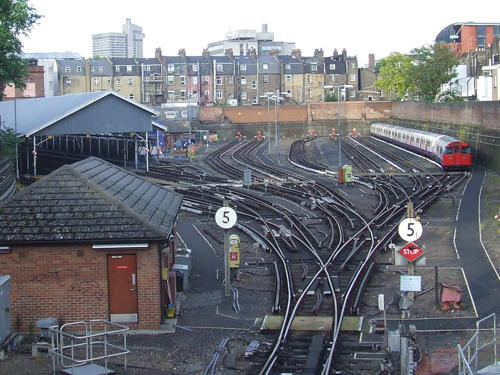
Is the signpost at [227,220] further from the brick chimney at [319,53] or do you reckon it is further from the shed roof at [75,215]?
the brick chimney at [319,53]

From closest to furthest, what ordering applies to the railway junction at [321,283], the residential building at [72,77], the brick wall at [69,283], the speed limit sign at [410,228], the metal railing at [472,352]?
the metal railing at [472,352], the railway junction at [321,283], the brick wall at [69,283], the speed limit sign at [410,228], the residential building at [72,77]

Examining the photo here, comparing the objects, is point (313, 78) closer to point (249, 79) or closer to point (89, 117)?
point (249, 79)

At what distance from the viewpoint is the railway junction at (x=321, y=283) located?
14.2 meters

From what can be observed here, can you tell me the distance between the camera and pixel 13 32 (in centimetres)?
3644

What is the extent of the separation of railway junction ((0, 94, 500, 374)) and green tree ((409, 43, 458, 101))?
41.8 metres

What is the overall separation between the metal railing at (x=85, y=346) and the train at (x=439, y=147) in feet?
112

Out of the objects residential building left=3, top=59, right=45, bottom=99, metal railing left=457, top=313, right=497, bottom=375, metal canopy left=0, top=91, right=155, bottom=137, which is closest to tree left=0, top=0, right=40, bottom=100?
metal canopy left=0, top=91, right=155, bottom=137

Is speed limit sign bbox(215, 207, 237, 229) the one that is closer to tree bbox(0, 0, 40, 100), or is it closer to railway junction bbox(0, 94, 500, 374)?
railway junction bbox(0, 94, 500, 374)

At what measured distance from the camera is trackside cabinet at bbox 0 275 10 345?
14680mm

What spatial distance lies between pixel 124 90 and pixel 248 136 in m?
25.4

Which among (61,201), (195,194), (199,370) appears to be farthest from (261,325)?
(195,194)

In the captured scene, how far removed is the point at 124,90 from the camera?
11169cm

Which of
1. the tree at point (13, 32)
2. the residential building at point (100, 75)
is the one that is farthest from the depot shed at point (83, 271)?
the residential building at point (100, 75)

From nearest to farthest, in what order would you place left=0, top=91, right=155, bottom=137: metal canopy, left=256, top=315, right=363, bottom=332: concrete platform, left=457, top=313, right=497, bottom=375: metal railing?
1. left=457, top=313, right=497, bottom=375: metal railing
2. left=256, top=315, right=363, bottom=332: concrete platform
3. left=0, top=91, right=155, bottom=137: metal canopy
